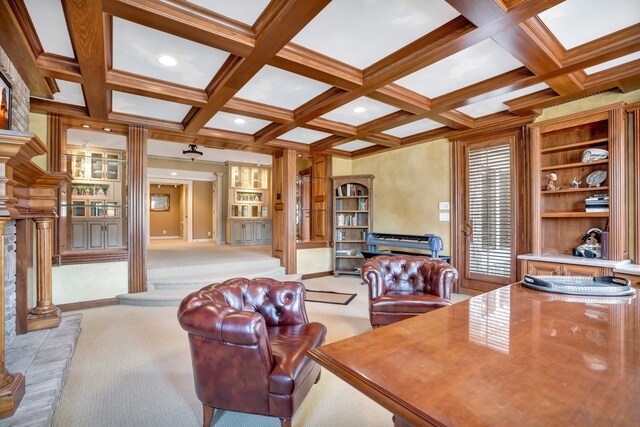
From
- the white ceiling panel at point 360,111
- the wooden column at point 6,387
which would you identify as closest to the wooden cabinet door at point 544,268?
the white ceiling panel at point 360,111

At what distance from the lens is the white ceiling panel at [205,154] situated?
682cm

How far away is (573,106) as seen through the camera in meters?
3.69

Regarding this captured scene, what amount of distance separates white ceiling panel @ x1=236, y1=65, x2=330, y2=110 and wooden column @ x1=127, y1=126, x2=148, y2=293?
182 centimetres

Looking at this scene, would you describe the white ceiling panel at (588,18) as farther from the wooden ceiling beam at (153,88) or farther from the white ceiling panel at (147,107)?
the white ceiling panel at (147,107)

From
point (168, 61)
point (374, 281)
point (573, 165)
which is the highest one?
point (168, 61)

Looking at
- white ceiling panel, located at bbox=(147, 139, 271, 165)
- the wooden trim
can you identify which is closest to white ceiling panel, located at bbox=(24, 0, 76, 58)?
the wooden trim

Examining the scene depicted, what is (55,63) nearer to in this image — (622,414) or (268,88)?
(268,88)

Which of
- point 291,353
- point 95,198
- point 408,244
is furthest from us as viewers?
point 95,198

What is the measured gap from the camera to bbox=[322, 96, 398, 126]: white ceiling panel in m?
3.87

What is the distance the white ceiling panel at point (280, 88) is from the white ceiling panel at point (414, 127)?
182cm

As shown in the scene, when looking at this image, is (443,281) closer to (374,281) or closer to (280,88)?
(374,281)

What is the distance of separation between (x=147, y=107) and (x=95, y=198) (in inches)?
173

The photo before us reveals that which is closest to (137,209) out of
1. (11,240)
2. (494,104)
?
(11,240)

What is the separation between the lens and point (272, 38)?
2.31 meters
